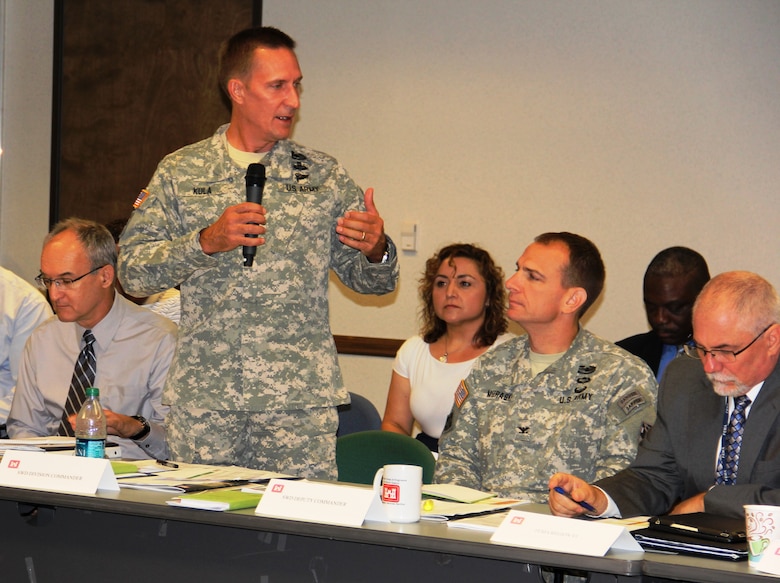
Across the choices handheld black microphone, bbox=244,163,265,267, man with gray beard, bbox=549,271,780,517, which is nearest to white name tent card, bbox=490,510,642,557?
man with gray beard, bbox=549,271,780,517

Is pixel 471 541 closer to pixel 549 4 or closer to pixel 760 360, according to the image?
pixel 760 360

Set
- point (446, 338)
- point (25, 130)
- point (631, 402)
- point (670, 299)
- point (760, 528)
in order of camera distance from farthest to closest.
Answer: point (25, 130)
point (446, 338)
point (670, 299)
point (631, 402)
point (760, 528)

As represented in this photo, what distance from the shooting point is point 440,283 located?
4.41 metres

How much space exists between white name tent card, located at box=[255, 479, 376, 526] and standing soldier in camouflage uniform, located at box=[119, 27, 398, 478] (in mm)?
695

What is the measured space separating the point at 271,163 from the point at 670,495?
1.41m

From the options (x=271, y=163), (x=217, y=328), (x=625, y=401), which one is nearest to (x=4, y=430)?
(x=217, y=328)

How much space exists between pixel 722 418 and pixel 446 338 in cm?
200

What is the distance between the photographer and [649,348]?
4105 mm

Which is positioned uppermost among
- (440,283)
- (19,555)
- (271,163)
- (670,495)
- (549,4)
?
(549,4)

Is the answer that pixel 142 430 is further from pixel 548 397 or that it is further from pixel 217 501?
pixel 548 397

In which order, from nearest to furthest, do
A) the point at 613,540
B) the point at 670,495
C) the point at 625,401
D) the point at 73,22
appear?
1. the point at 613,540
2. the point at 670,495
3. the point at 625,401
4. the point at 73,22

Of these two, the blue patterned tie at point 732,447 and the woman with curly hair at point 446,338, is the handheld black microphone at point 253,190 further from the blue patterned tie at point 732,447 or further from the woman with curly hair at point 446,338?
the woman with curly hair at point 446,338

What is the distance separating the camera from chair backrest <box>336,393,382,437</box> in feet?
12.0

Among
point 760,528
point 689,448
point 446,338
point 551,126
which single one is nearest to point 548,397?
point 689,448
